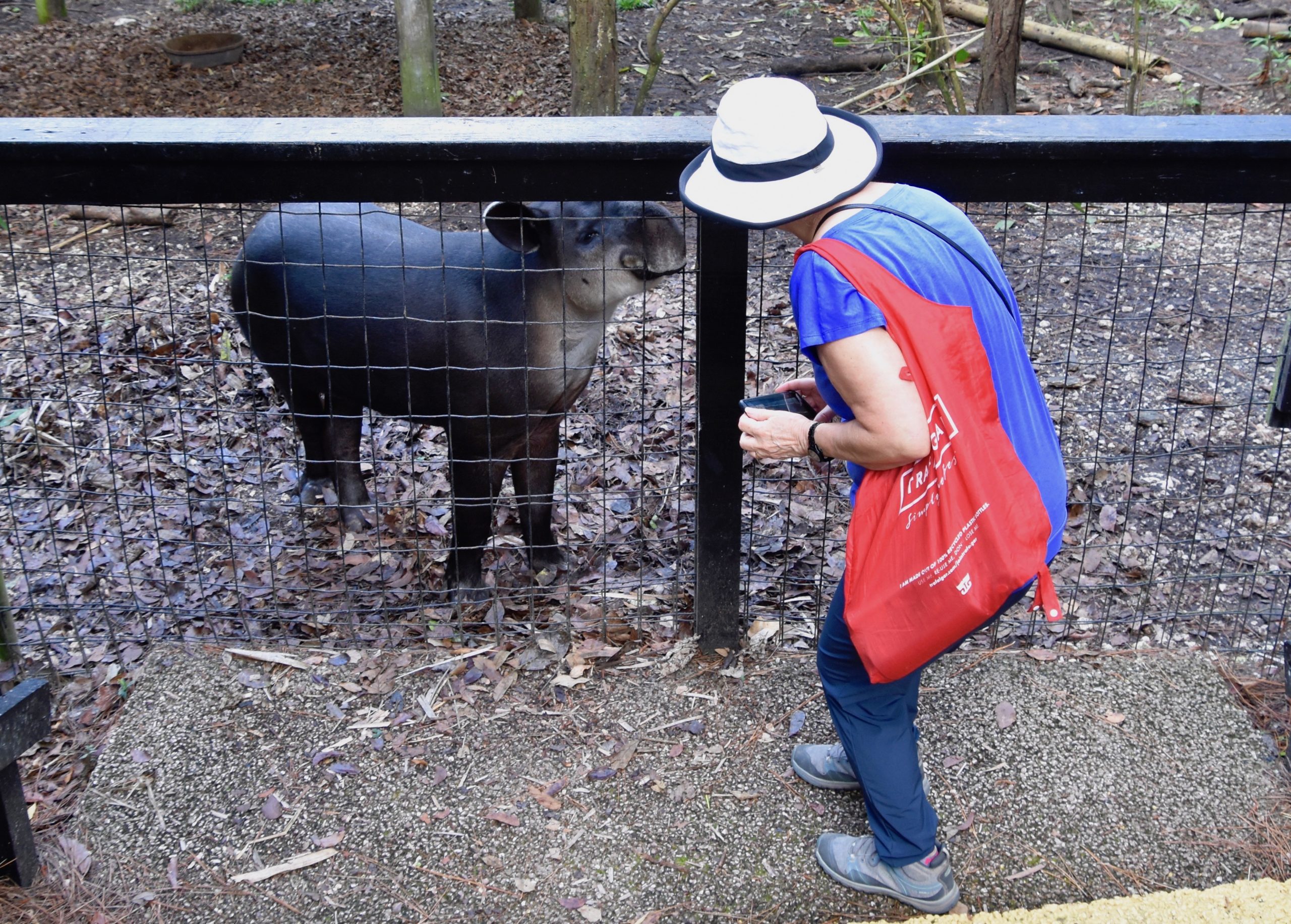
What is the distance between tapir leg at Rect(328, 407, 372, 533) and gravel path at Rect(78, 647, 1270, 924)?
4.19 feet

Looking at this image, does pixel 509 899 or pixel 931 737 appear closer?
pixel 509 899

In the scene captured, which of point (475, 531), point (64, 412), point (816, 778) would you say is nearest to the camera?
point (816, 778)

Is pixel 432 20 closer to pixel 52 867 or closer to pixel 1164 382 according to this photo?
pixel 1164 382

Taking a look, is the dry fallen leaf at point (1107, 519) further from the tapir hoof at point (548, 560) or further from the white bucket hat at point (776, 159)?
the white bucket hat at point (776, 159)

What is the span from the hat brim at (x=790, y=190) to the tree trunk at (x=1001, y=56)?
669 centimetres

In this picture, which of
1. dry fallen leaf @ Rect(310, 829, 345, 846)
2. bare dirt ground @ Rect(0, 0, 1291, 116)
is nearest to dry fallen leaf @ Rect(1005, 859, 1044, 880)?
dry fallen leaf @ Rect(310, 829, 345, 846)

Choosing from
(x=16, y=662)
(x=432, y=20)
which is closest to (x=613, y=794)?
(x=16, y=662)

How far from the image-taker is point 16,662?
12.6 ft

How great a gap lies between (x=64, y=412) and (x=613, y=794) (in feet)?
13.9

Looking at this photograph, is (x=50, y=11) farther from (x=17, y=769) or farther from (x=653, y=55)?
(x=17, y=769)

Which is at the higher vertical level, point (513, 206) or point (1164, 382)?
point (513, 206)

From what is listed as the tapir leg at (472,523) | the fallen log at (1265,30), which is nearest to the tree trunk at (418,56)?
the tapir leg at (472,523)

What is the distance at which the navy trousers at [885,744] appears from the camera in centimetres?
284

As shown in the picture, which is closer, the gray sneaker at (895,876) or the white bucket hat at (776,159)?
the white bucket hat at (776,159)
